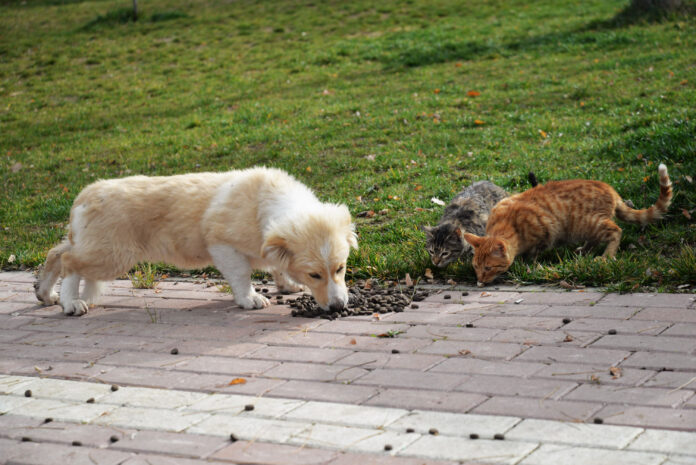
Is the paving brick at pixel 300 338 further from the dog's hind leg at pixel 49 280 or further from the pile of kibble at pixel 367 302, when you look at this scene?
the dog's hind leg at pixel 49 280

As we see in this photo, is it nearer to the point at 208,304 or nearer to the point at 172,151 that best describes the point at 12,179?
the point at 172,151

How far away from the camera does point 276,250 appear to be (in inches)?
232

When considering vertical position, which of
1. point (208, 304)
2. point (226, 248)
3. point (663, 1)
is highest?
point (663, 1)

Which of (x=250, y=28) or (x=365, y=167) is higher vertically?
(x=250, y=28)

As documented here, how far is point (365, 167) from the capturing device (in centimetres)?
1048

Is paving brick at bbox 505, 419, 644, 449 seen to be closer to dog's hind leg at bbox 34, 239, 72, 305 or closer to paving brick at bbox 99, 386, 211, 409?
paving brick at bbox 99, 386, 211, 409

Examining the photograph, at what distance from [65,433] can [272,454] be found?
120cm

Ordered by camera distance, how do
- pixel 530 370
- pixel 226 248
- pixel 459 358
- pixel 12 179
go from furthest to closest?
pixel 12 179 < pixel 226 248 < pixel 459 358 < pixel 530 370

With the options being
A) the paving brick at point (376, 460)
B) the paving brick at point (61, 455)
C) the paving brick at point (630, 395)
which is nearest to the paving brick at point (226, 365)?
the paving brick at point (61, 455)

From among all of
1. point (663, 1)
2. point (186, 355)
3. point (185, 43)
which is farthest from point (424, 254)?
point (185, 43)

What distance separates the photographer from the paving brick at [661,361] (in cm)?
429

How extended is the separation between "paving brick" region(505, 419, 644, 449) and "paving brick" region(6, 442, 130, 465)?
191 cm

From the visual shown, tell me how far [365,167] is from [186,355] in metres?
5.69

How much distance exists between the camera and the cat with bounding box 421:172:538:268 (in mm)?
6928
